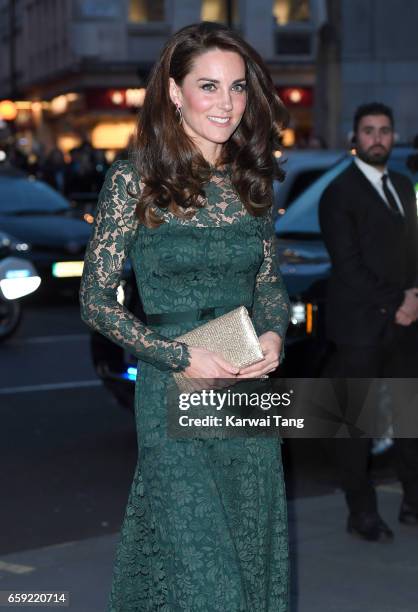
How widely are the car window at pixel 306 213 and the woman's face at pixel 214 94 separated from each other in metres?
4.76

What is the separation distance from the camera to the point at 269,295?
14.4ft

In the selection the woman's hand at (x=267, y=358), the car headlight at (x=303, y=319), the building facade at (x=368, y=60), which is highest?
the woman's hand at (x=267, y=358)

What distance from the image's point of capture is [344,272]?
679 cm

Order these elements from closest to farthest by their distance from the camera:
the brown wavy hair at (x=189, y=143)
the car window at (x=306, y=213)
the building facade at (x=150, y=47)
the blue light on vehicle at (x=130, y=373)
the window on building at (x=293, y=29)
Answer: the brown wavy hair at (x=189, y=143) < the blue light on vehicle at (x=130, y=373) < the car window at (x=306, y=213) < the building facade at (x=150, y=47) < the window on building at (x=293, y=29)

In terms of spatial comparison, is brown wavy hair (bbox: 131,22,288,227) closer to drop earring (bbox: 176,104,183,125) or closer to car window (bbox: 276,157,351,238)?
drop earring (bbox: 176,104,183,125)

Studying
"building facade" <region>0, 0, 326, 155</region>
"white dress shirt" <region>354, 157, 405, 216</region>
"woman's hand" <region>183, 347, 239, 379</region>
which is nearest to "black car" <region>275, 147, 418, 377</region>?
"white dress shirt" <region>354, 157, 405, 216</region>

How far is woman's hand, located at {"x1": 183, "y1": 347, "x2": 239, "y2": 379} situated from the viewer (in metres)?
3.96

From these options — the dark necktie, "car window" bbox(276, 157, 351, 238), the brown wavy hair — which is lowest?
"car window" bbox(276, 157, 351, 238)

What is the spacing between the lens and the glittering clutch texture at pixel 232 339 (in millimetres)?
3984

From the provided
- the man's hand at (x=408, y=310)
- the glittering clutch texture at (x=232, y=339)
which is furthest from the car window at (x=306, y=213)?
the glittering clutch texture at (x=232, y=339)

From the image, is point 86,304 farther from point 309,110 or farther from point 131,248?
point 309,110

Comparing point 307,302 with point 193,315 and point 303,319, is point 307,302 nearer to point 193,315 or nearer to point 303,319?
point 303,319

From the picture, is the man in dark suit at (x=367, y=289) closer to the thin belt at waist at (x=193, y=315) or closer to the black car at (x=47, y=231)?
the thin belt at waist at (x=193, y=315)

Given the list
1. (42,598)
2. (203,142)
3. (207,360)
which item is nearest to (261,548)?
(207,360)
